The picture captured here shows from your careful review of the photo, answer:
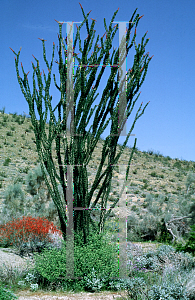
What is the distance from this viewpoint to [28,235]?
6.43 m

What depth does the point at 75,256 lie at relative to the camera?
4527 millimetres

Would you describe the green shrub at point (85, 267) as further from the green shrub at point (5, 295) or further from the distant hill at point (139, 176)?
the distant hill at point (139, 176)

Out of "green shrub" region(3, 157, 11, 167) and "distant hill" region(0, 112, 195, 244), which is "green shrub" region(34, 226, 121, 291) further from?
"green shrub" region(3, 157, 11, 167)

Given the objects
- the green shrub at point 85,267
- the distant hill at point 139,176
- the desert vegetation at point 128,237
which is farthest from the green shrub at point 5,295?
the distant hill at point 139,176

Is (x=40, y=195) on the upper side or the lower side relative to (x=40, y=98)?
lower

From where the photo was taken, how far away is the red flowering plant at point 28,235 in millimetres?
6047

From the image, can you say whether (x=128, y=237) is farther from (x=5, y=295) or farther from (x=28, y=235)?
(x=5, y=295)

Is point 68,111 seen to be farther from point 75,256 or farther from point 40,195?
point 40,195

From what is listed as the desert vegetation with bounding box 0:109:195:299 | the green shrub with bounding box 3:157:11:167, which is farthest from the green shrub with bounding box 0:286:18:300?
the green shrub with bounding box 3:157:11:167

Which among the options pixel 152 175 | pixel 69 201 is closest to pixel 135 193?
pixel 152 175

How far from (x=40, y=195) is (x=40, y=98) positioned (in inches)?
248

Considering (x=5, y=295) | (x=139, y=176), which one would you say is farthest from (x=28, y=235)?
(x=139, y=176)

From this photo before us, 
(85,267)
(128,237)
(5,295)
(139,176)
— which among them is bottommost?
(128,237)

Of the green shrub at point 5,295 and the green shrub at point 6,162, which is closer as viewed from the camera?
the green shrub at point 5,295
